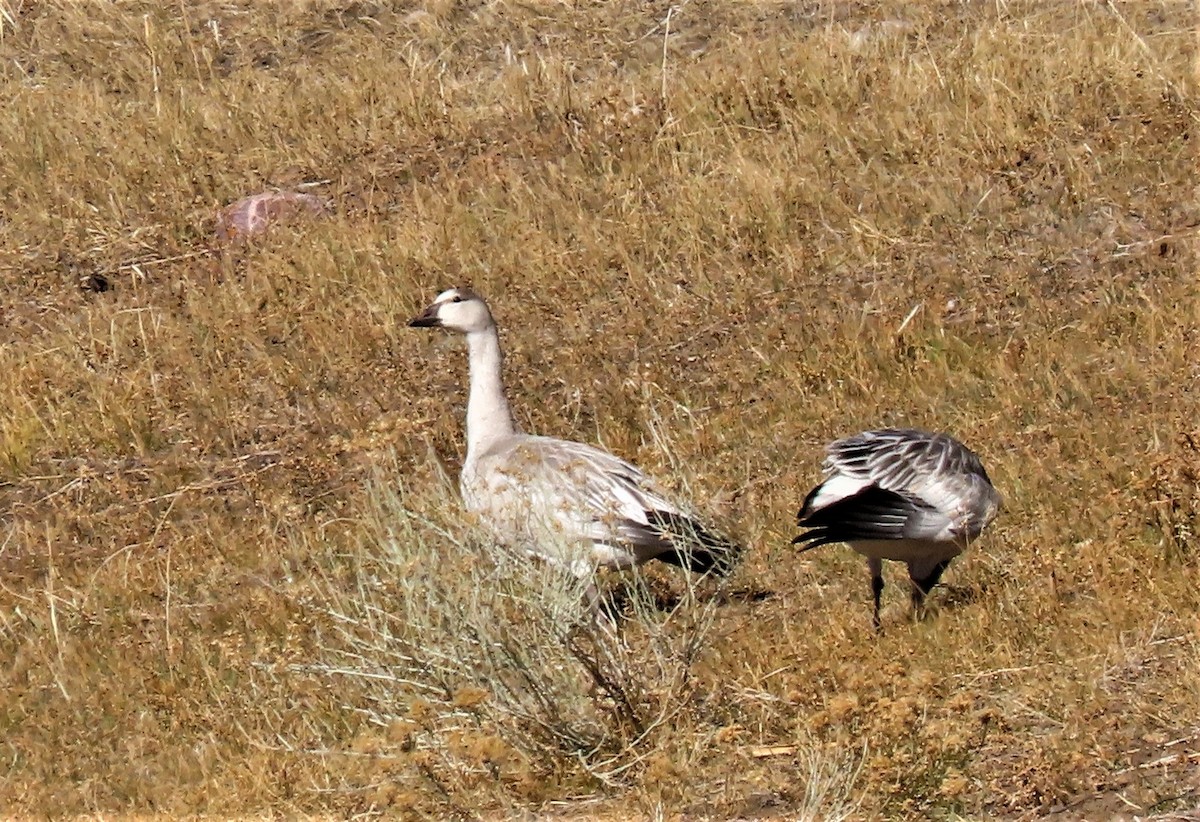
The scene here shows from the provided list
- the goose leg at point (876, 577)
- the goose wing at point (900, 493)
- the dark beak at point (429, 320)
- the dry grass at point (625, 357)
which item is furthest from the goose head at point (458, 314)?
the goose leg at point (876, 577)

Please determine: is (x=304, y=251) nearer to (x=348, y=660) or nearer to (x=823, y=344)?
(x=823, y=344)

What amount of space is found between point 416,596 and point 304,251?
298 inches

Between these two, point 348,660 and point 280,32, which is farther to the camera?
point 280,32

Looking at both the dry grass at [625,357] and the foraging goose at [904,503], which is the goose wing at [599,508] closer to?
the dry grass at [625,357]

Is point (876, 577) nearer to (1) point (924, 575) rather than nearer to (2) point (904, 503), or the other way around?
(1) point (924, 575)

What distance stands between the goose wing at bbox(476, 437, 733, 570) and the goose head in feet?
5.32

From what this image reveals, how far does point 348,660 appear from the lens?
301 inches

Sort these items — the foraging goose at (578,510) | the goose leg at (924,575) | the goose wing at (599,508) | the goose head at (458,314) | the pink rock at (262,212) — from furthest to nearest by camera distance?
the pink rock at (262,212) → the goose head at (458,314) → the goose leg at (924,575) → the goose wing at (599,508) → the foraging goose at (578,510)

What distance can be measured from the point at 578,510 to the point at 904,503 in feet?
4.46

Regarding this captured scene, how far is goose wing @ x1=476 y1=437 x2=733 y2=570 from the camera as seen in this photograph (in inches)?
304

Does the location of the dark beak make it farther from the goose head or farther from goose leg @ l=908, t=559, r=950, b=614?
goose leg @ l=908, t=559, r=950, b=614

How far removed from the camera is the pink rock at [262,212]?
14.8 meters

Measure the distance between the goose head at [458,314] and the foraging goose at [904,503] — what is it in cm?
249

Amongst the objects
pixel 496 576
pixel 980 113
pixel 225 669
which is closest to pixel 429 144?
pixel 980 113
